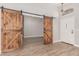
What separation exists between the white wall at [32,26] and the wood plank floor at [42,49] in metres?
0.11

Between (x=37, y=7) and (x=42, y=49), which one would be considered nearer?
(x=37, y=7)

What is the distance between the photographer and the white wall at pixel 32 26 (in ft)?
7.84

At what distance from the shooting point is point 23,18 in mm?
2434

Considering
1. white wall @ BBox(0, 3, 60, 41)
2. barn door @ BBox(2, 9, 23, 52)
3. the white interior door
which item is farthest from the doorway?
the white interior door

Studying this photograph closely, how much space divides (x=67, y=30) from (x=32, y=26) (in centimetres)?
72

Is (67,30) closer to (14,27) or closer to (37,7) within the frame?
(37,7)

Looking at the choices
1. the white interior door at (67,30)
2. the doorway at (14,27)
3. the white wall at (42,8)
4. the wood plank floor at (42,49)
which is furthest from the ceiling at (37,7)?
the wood plank floor at (42,49)

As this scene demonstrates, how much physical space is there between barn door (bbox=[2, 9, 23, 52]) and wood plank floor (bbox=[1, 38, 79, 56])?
0.47 ft

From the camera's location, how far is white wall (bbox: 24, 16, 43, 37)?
7.84ft

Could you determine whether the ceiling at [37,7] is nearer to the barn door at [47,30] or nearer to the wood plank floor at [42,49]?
the barn door at [47,30]

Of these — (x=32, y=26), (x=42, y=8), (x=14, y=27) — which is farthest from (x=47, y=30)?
(x=14, y=27)

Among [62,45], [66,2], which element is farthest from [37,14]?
[62,45]

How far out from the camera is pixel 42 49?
2.53 m

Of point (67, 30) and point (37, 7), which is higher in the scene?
point (37, 7)
